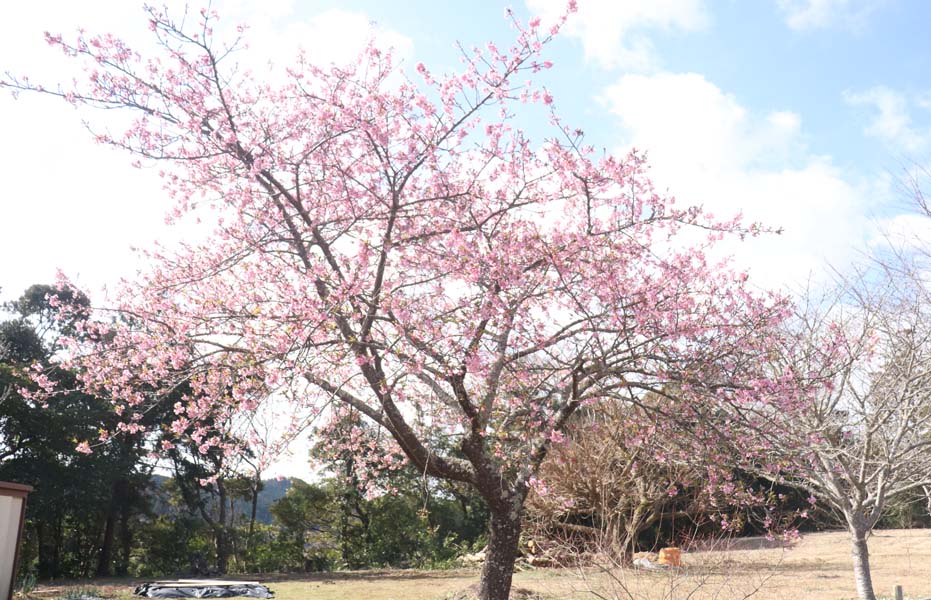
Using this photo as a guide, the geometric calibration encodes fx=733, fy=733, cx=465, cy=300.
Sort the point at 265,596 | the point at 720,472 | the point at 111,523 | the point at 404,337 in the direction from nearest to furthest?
1. the point at 404,337
2. the point at 720,472
3. the point at 265,596
4. the point at 111,523

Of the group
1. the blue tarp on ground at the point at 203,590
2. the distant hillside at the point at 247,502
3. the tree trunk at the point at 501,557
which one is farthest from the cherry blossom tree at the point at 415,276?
the distant hillside at the point at 247,502

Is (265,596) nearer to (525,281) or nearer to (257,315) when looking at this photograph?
(257,315)

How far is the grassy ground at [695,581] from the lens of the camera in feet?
23.6

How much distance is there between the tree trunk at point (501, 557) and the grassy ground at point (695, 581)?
67 centimetres

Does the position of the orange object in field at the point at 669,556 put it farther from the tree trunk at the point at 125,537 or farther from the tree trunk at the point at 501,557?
the tree trunk at the point at 125,537

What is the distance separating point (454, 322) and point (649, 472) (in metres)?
9.65

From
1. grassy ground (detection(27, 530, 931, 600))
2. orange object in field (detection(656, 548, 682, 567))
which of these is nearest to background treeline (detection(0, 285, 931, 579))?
orange object in field (detection(656, 548, 682, 567))

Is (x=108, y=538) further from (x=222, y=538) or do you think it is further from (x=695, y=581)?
(x=695, y=581)

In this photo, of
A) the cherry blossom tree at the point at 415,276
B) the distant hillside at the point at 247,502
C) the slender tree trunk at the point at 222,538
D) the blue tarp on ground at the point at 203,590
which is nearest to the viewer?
the cherry blossom tree at the point at 415,276

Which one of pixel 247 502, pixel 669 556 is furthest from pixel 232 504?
pixel 669 556

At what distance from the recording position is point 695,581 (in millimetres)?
7109

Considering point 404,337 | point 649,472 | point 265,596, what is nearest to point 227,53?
point 404,337

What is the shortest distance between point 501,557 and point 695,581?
6.26ft

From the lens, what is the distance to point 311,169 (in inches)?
242
